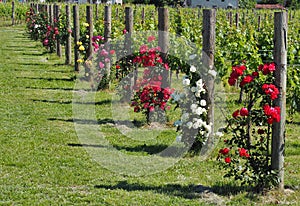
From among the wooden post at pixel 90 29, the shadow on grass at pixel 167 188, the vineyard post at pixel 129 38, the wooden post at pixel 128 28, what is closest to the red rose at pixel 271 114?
the shadow on grass at pixel 167 188

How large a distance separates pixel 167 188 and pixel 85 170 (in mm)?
1126

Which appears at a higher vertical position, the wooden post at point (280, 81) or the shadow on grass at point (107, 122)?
the wooden post at point (280, 81)

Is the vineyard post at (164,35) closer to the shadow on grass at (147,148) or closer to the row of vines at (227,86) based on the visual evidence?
the row of vines at (227,86)

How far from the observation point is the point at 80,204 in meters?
5.78

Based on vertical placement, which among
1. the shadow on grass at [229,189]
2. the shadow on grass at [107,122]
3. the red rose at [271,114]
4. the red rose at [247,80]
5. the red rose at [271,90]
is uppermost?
the red rose at [247,80]

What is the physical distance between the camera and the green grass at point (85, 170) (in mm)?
5945

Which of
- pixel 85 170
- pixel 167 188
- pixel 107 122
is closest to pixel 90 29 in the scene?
pixel 107 122

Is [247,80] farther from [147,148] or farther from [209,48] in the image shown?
[147,148]

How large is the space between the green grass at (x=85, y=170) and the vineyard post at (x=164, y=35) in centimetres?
97

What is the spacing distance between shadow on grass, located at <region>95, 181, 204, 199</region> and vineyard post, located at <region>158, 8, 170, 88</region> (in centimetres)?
345

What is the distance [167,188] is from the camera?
6.28 meters

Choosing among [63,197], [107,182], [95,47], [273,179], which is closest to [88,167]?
[107,182]

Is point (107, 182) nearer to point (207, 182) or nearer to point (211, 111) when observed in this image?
point (207, 182)

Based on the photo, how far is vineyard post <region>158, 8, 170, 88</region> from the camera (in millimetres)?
9570
